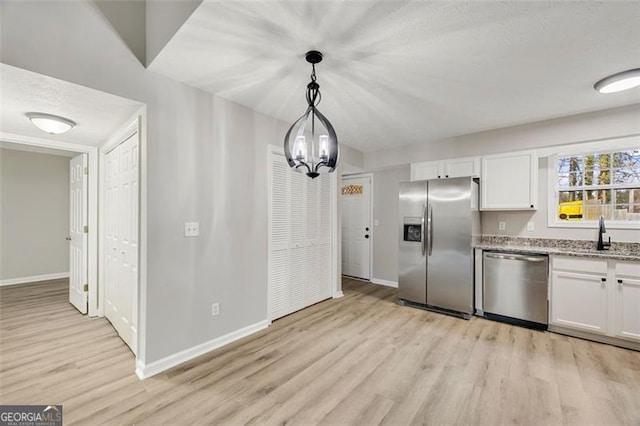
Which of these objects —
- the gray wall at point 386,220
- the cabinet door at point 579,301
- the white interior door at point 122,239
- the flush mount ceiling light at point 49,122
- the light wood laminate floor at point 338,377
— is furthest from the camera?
the gray wall at point 386,220

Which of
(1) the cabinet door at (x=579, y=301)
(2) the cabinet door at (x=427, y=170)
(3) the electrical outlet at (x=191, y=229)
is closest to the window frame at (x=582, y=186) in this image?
(1) the cabinet door at (x=579, y=301)

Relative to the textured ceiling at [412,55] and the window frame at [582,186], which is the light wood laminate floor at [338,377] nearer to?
the window frame at [582,186]

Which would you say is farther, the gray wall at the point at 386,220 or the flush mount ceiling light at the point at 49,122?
the gray wall at the point at 386,220

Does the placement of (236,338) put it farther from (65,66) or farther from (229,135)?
(65,66)

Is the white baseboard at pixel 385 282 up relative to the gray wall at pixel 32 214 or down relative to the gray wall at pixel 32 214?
down

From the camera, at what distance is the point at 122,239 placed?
2771mm

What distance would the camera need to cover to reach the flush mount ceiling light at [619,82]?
83.3 inches

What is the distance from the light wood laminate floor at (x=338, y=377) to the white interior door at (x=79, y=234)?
1.31 feet

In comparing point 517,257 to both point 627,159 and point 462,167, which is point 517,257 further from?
point 627,159

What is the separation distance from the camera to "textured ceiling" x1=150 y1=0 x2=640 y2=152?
1.53 meters

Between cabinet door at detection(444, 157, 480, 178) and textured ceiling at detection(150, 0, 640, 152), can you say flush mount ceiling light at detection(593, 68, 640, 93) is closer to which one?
textured ceiling at detection(150, 0, 640, 152)

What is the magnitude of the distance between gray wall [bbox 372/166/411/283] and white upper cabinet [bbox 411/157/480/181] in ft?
2.11

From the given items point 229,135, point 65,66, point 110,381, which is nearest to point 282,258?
point 229,135

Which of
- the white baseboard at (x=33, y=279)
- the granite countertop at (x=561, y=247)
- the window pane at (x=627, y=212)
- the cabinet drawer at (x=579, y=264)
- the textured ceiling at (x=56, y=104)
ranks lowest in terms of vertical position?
the white baseboard at (x=33, y=279)
